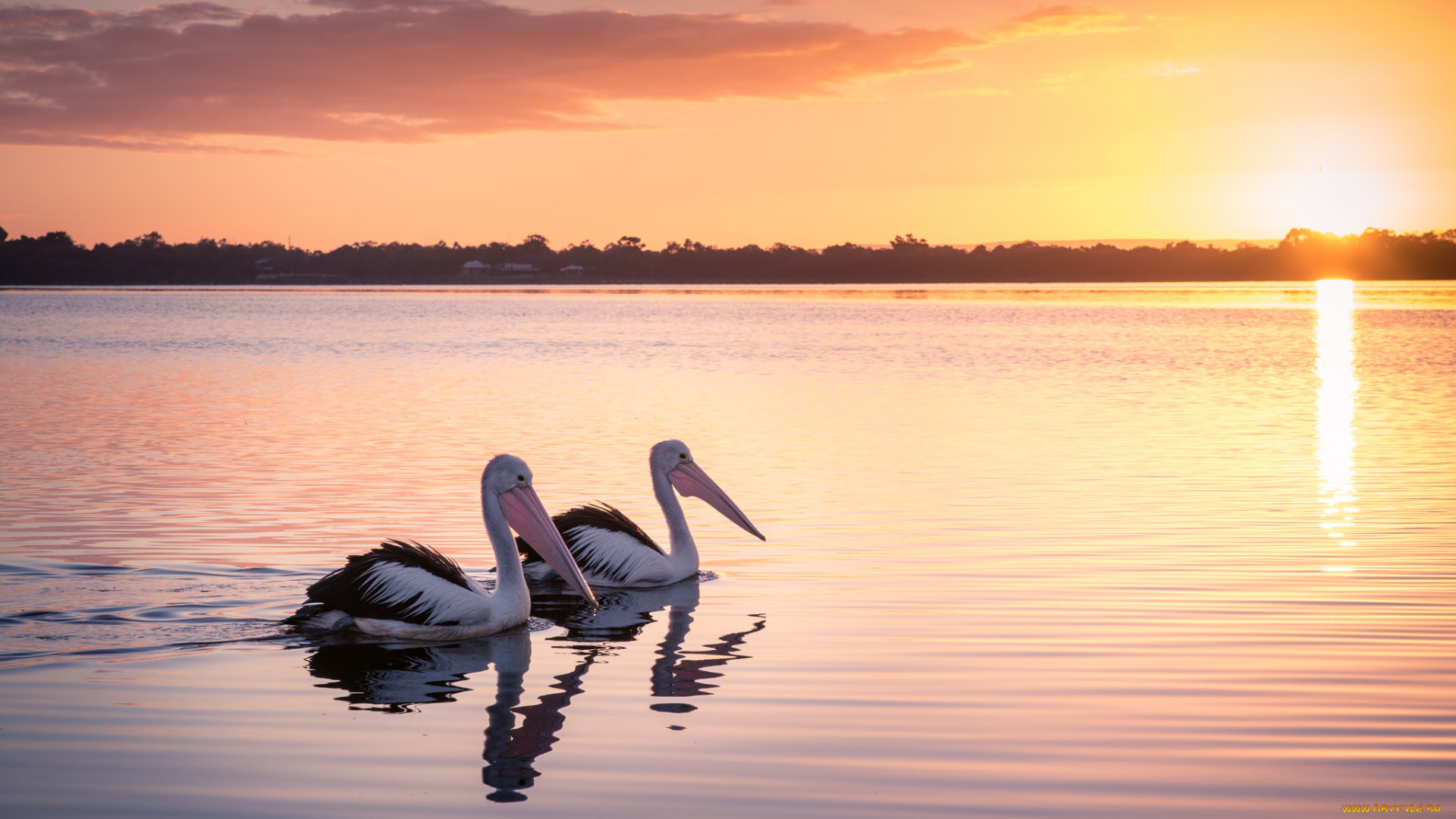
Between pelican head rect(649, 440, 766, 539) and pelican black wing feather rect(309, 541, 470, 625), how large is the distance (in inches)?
107

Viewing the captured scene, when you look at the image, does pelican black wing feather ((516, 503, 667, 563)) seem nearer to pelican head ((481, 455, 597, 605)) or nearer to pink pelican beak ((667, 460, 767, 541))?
pink pelican beak ((667, 460, 767, 541))

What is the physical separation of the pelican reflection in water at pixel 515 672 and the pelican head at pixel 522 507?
429 mm

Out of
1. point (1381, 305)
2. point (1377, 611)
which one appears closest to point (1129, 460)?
point (1377, 611)

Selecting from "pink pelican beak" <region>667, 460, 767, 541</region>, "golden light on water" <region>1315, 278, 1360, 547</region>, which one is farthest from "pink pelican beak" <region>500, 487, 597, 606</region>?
"golden light on water" <region>1315, 278, 1360, 547</region>

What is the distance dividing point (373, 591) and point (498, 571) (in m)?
0.65

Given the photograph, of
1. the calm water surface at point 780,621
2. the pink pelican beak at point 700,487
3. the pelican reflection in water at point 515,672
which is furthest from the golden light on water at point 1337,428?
the pelican reflection in water at point 515,672

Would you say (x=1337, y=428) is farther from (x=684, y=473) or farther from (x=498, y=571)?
(x=498, y=571)

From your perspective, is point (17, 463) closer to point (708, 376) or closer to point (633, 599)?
point (633, 599)

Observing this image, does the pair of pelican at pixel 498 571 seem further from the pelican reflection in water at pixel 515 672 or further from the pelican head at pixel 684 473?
the pelican head at pixel 684 473

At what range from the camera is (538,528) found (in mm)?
7070

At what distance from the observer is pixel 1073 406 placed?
19.4 m

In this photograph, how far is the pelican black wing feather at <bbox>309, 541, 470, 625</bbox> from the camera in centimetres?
648

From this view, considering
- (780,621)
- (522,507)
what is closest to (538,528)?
(522,507)

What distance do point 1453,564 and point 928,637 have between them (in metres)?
3.74
